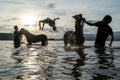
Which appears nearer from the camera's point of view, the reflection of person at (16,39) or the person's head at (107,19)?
the person's head at (107,19)

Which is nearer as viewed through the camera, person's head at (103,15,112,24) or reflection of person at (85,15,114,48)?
person's head at (103,15,112,24)

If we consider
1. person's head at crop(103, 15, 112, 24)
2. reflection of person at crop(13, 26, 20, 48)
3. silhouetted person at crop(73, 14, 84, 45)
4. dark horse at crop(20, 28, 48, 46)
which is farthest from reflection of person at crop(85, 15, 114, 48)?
dark horse at crop(20, 28, 48, 46)

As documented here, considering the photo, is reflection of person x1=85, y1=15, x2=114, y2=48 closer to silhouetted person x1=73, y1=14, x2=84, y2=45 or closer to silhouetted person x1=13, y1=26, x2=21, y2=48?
silhouetted person x1=73, y1=14, x2=84, y2=45

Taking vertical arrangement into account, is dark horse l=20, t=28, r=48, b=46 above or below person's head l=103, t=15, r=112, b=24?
below

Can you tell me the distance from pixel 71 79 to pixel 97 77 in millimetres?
725

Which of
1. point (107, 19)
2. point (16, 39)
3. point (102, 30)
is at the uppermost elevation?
point (107, 19)

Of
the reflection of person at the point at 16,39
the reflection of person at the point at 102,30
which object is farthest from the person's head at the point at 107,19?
the reflection of person at the point at 16,39

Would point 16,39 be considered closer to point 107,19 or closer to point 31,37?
point 31,37

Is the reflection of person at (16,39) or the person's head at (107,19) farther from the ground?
the person's head at (107,19)

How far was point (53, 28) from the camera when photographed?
27.5 meters

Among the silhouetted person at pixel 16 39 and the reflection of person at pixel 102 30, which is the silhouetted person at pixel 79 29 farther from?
the silhouetted person at pixel 16 39

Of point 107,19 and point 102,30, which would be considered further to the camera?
point 102,30

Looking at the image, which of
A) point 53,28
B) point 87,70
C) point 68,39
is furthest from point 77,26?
point 87,70

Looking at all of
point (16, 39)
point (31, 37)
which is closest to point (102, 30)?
point (16, 39)
